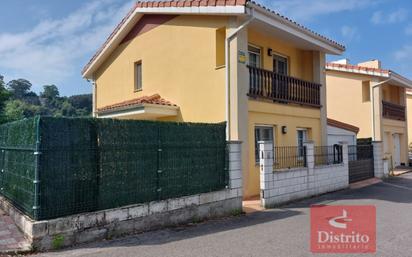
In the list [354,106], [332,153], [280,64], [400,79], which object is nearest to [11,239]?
[332,153]

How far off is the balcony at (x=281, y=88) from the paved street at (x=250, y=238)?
4163 millimetres

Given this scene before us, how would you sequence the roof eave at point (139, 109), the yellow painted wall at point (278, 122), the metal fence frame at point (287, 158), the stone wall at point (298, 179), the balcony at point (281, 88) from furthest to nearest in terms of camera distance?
the roof eave at point (139, 109) < the balcony at point (281, 88) < the yellow painted wall at point (278, 122) < the metal fence frame at point (287, 158) < the stone wall at point (298, 179)

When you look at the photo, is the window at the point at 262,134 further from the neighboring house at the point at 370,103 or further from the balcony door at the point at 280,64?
the neighboring house at the point at 370,103

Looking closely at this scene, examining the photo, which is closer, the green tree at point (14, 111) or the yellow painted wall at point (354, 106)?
the yellow painted wall at point (354, 106)

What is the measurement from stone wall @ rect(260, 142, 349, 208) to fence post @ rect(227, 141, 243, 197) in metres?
0.75

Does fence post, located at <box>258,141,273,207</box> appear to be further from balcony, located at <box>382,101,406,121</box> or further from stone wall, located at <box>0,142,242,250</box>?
balcony, located at <box>382,101,406,121</box>

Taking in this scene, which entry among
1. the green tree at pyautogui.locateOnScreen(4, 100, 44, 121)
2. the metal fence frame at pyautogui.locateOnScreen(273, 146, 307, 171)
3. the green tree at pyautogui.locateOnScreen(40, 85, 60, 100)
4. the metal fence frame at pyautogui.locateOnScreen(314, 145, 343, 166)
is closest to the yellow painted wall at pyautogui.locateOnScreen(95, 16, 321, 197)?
the metal fence frame at pyautogui.locateOnScreen(273, 146, 307, 171)

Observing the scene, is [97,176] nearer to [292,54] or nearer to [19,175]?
[19,175]

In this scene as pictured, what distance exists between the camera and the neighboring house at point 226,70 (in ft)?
37.1

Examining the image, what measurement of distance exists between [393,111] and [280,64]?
1194cm

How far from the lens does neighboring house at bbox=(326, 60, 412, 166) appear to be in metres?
20.7

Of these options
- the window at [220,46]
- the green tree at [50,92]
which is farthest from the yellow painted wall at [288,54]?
the green tree at [50,92]

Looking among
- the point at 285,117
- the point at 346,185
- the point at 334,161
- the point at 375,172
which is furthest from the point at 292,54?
the point at 375,172

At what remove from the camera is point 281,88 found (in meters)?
13.4
